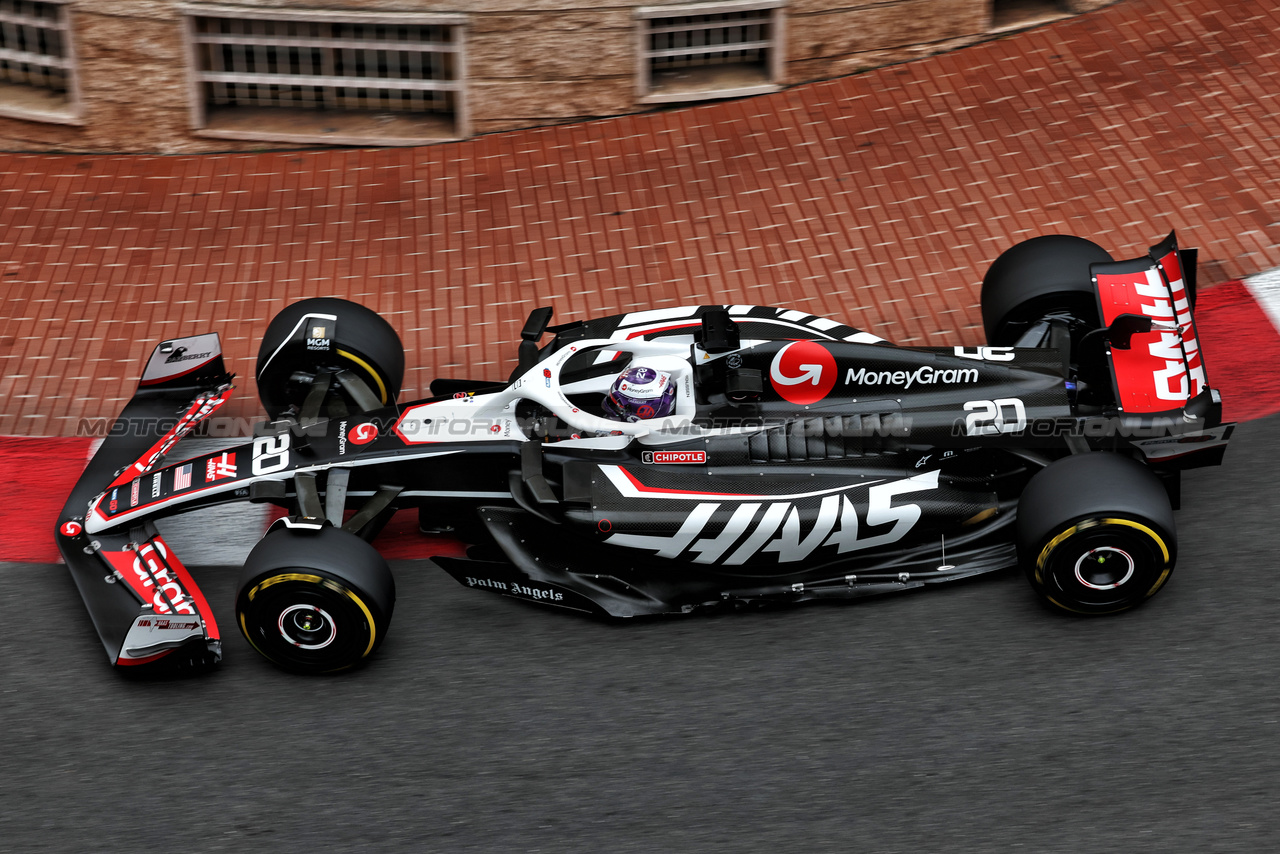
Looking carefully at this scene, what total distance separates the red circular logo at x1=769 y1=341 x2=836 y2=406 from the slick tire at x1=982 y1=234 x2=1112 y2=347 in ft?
4.04

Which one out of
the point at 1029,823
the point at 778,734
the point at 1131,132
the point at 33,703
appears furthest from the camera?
the point at 1131,132

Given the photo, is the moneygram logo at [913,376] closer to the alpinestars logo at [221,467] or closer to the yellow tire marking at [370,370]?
the yellow tire marking at [370,370]

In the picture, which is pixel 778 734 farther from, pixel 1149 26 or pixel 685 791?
pixel 1149 26

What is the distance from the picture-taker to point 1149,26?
10.2 metres

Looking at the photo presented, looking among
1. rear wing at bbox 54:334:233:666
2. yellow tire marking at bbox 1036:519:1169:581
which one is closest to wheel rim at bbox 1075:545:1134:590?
yellow tire marking at bbox 1036:519:1169:581

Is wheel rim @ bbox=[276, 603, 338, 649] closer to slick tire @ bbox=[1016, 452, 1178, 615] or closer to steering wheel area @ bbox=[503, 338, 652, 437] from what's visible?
steering wheel area @ bbox=[503, 338, 652, 437]

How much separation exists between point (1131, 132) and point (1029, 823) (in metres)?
6.22

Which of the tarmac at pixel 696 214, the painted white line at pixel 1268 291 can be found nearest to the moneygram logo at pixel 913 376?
the tarmac at pixel 696 214

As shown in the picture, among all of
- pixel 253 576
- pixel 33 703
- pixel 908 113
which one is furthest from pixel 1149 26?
pixel 33 703

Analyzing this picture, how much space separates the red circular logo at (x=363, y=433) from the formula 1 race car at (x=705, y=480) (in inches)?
0.4

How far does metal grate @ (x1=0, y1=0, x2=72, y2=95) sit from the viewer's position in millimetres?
9281

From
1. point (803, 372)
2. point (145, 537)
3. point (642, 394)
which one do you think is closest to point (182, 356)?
point (145, 537)

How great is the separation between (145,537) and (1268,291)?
691 cm

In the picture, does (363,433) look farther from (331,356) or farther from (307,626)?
(307,626)
